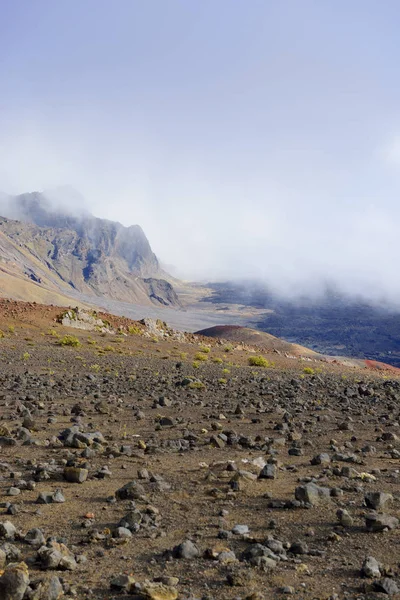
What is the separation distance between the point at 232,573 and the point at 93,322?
39.7 meters

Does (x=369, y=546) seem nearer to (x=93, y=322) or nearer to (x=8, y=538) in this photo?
(x=8, y=538)

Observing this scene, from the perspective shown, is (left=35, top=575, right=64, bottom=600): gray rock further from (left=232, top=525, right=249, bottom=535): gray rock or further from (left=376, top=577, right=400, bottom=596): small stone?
(left=376, top=577, right=400, bottom=596): small stone

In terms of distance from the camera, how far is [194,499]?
6637mm

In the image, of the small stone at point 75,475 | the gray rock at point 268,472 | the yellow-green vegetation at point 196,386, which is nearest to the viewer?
the small stone at point 75,475

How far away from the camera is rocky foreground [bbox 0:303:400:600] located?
4516 millimetres

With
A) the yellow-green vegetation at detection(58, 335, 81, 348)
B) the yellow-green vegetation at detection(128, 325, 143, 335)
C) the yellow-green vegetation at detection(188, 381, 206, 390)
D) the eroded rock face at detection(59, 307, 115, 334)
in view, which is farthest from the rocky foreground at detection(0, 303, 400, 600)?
the yellow-green vegetation at detection(128, 325, 143, 335)

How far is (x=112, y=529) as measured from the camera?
220 inches

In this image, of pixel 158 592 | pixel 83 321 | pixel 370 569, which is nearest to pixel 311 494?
pixel 370 569

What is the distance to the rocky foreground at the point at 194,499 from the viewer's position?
4516 millimetres

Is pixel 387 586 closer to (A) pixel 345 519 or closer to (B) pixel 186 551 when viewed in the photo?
(A) pixel 345 519

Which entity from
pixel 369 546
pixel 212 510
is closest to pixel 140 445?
pixel 212 510

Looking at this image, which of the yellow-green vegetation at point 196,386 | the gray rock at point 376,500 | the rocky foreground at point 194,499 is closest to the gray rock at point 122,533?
the rocky foreground at point 194,499

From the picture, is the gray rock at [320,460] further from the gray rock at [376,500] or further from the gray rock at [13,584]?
the gray rock at [13,584]

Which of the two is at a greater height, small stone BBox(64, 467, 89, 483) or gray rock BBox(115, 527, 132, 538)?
gray rock BBox(115, 527, 132, 538)
